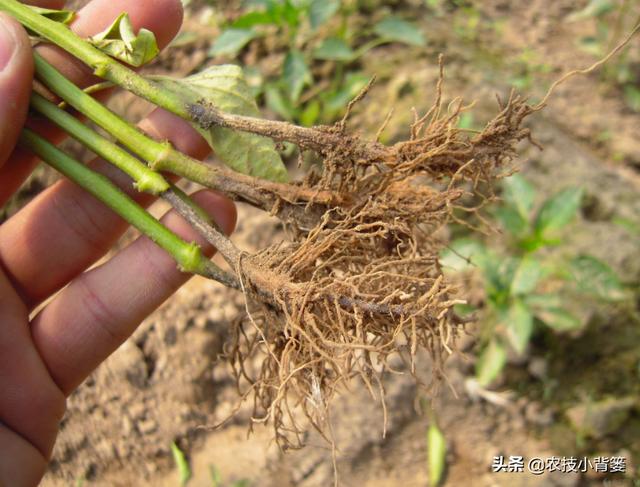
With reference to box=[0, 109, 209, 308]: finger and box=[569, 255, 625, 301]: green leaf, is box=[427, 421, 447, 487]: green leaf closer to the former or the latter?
box=[569, 255, 625, 301]: green leaf

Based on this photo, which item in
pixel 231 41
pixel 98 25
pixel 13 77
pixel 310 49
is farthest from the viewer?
pixel 310 49

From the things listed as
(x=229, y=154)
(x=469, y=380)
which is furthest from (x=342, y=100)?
(x=469, y=380)

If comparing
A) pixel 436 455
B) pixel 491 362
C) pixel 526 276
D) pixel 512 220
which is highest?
pixel 512 220

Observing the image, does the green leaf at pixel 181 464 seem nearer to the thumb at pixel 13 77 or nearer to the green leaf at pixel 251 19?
the thumb at pixel 13 77

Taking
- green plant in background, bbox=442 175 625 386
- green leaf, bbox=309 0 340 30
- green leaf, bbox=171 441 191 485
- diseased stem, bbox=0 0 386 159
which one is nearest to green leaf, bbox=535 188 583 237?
green plant in background, bbox=442 175 625 386

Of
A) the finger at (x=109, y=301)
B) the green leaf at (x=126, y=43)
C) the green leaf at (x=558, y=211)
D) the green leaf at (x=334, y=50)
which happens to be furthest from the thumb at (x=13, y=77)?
the green leaf at (x=558, y=211)

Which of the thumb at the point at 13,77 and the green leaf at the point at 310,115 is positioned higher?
the green leaf at the point at 310,115

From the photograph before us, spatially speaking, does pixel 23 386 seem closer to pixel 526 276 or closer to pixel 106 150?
pixel 106 150

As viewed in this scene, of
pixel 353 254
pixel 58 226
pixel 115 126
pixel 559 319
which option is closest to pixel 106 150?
pixel 115 126
